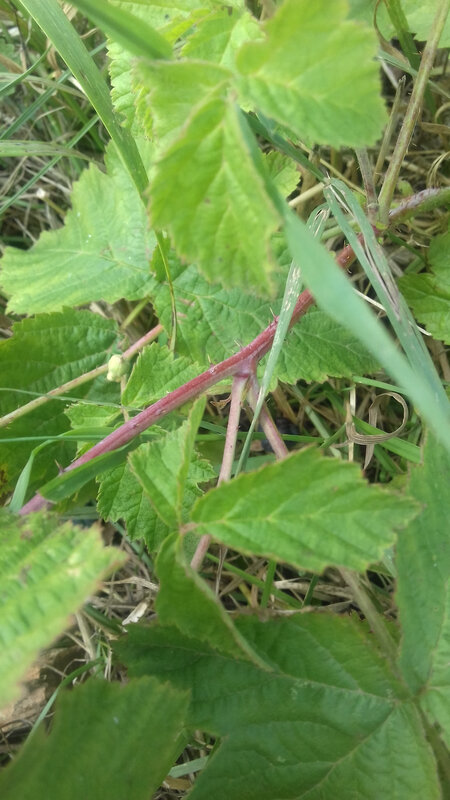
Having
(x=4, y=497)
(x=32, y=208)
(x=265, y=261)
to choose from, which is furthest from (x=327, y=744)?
(x=32, y=208)

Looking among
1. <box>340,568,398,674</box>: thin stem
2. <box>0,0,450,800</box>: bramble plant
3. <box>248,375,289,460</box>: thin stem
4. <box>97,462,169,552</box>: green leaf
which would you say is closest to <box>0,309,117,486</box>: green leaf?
<box>0,0,450,800</box>: bramble plant

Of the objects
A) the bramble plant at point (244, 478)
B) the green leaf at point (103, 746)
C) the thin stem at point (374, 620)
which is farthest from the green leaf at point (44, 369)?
the thin stem at point (374, 620)

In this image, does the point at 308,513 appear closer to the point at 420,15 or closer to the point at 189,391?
the point at 189,391

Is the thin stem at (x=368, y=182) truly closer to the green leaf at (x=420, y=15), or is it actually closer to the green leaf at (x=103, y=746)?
the green leaf at (x=420, y=15)

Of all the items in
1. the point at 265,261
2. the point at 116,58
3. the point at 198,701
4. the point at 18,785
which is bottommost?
the point at 198,701

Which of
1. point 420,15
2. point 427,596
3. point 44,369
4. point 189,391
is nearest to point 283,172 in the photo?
point 420,15

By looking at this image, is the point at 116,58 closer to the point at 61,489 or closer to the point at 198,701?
the point at 61,489
